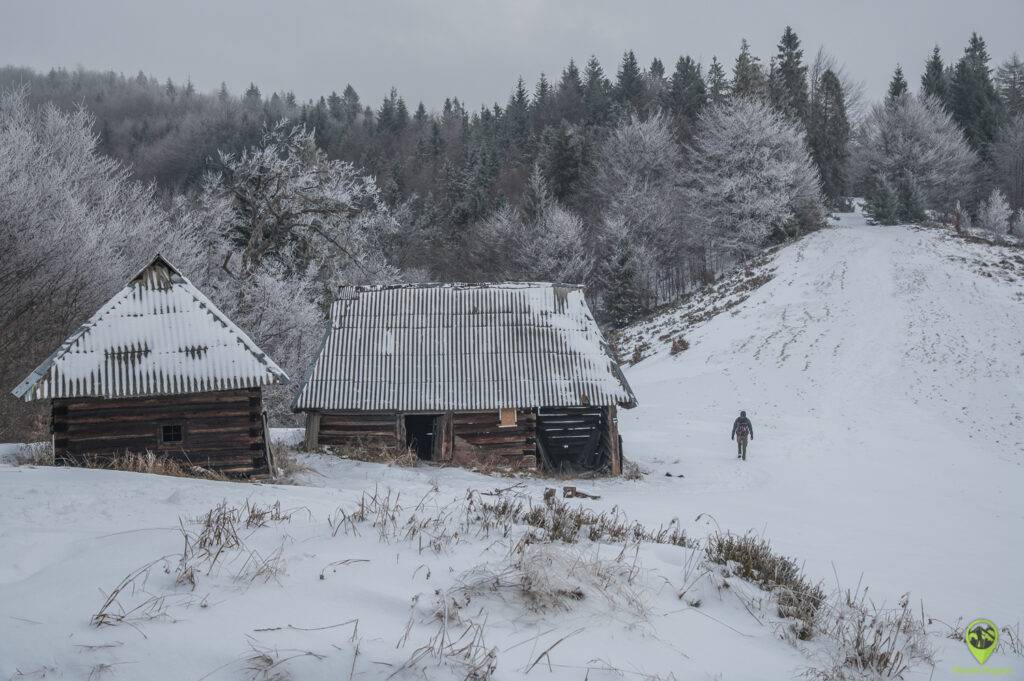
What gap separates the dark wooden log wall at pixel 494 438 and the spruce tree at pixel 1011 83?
2823 inches

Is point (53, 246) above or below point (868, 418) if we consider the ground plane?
above

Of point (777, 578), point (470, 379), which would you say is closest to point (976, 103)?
point (470, 379)

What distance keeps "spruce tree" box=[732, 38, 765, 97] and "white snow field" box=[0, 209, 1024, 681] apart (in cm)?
4255

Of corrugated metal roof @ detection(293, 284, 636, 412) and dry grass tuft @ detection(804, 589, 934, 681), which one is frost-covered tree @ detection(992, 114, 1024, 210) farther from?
dry grass tuft @ detection(804, 589, 934, 681)

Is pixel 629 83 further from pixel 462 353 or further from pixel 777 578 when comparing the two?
pixel 777 578

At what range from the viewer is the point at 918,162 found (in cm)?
5097

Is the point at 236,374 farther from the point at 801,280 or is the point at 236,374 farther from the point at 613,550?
the point at 801,280

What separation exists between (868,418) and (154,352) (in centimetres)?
2345

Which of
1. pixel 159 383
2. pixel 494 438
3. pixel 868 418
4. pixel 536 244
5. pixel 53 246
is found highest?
pixel 536 244

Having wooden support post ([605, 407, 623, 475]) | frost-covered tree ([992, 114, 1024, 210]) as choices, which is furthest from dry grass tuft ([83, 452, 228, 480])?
frost-covered tree ([992, 114, 1024, 210])

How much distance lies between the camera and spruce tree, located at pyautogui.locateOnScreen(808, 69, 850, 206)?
59000 millimetres

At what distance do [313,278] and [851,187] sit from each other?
64805 millimetres

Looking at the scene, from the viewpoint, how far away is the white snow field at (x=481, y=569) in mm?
3633

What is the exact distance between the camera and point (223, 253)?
3012cm
